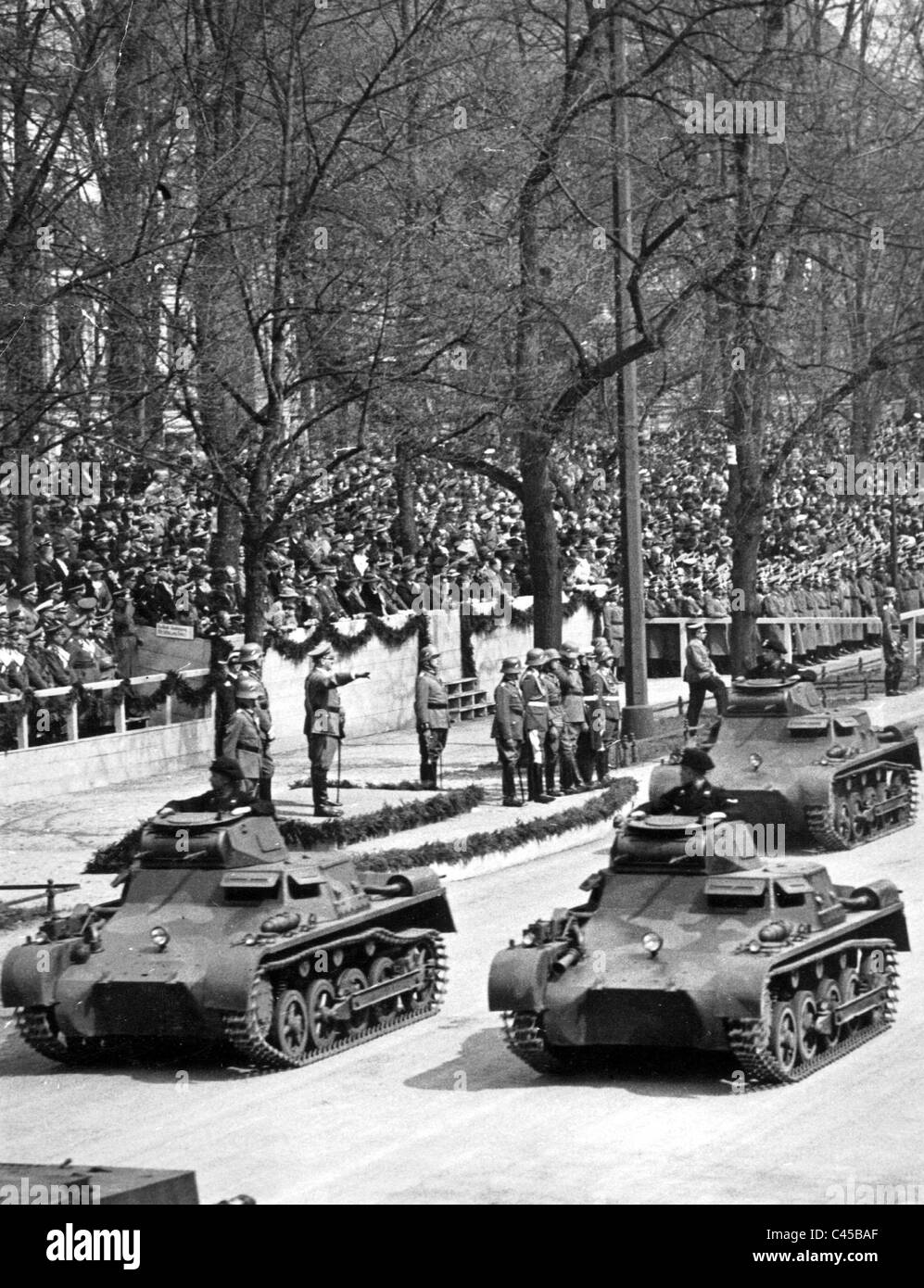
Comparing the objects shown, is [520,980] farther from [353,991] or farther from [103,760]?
[103,760]

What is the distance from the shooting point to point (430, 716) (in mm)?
26562

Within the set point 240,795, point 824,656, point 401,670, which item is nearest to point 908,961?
point 240,795

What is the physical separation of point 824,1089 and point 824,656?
82.1ft

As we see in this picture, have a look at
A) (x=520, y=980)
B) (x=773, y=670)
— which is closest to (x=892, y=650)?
(x=773, y=670)

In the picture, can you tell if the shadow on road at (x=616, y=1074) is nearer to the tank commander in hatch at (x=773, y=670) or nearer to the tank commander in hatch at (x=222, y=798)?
the tank commander in hatch at (x=222, y=798)

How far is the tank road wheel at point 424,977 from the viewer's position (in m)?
17.6

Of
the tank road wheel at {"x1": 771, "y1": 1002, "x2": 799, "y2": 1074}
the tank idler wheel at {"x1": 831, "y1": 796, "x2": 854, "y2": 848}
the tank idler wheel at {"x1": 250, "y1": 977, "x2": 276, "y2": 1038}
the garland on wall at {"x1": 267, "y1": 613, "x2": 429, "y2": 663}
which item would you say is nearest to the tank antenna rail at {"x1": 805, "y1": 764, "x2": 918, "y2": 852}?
the tank idler wheel at {"x1": 831, "y1": 796, "x2": 854, "y2": 848}

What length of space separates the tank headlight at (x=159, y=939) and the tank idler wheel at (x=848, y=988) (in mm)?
4893

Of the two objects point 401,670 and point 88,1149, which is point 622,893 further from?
point 401,670

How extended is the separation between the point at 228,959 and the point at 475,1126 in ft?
8.42

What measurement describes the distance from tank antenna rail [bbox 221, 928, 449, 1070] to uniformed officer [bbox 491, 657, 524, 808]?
314 inches

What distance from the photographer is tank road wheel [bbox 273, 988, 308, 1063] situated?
16.0 meters

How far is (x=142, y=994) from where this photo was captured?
1594 cm
